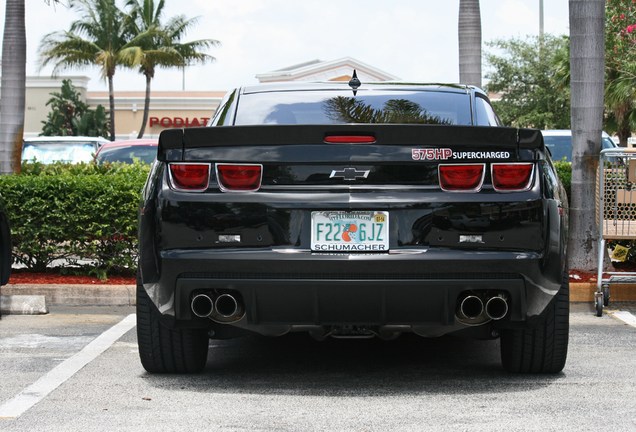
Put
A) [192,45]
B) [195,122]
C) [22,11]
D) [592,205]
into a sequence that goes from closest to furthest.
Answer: [592,205] → [22,11] → [192,45] → [195,122]

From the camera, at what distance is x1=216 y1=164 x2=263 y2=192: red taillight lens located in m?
6.02

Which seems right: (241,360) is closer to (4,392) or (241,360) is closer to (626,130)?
(4,392)

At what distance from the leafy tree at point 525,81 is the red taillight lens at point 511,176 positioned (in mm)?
44826

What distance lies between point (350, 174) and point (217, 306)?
951 millimetres

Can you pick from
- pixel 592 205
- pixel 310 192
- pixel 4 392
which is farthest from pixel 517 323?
pixel 592 205

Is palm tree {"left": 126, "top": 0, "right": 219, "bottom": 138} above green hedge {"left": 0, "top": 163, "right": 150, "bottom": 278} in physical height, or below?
above

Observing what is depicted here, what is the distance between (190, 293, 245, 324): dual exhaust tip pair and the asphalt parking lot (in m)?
0.42

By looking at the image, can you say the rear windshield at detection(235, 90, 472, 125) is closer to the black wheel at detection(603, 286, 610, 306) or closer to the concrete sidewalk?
the black wheel at detection(603, 286, 610, 306)

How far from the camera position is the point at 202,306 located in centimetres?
607

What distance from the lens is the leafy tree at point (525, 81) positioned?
50688 millimetres

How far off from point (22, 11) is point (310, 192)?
857 centimetres

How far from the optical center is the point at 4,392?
245 inches

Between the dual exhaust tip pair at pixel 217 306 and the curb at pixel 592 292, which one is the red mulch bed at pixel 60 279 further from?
the dual exhaust tip pair at pixel 217 306

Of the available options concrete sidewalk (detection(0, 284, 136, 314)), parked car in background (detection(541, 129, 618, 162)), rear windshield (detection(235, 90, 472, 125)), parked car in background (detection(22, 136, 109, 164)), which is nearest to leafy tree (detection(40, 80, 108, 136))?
parked car in background (detection(22, 136, 109, 164))
